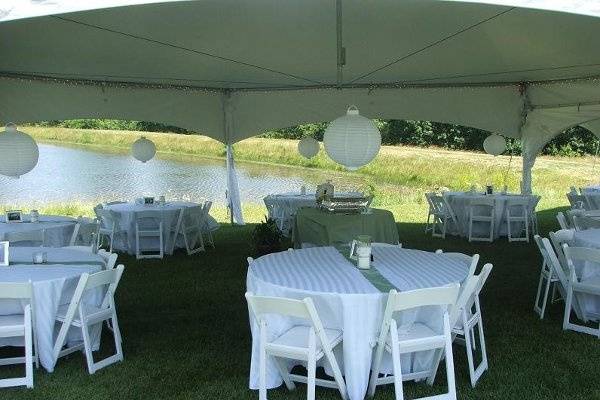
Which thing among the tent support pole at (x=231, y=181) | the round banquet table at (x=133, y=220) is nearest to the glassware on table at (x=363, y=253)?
the round banquet table at (x=133, y=220)

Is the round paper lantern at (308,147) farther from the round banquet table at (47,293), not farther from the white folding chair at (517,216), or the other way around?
the round banquet table at (47,293)

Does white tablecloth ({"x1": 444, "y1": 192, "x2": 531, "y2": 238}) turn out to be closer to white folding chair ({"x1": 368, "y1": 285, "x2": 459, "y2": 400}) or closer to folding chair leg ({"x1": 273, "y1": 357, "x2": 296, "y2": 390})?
white folding chair ({"x1": 368, "y1": 285, "x2": 459, "y2": 400})

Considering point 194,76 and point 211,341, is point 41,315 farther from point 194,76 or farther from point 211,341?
point 194,76

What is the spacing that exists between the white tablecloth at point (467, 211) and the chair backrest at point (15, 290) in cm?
694

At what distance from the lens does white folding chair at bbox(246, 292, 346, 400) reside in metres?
3.03

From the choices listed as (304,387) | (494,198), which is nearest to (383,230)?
(304,387)

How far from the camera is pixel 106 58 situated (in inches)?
280

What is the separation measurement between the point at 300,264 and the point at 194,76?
532cm

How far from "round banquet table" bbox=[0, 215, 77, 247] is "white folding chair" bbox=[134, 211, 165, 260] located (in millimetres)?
1245

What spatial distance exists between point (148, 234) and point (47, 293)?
4.21 meters

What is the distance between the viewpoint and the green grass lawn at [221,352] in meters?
3.61

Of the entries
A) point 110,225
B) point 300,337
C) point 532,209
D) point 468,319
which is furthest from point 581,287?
point 110,225

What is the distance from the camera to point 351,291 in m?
3.30

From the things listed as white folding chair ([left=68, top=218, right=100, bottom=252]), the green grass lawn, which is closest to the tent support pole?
the green grass lawn
